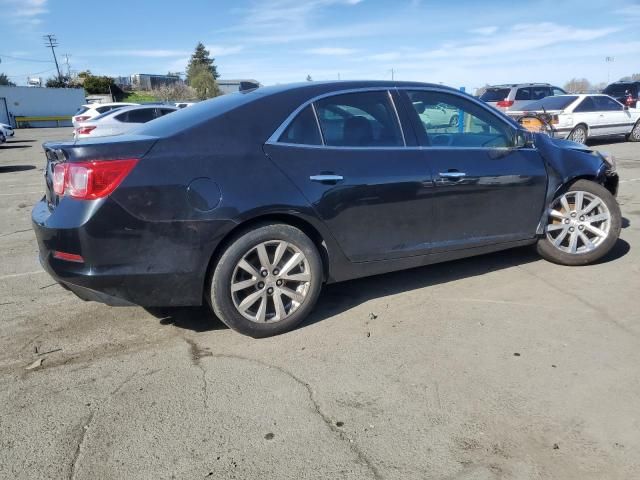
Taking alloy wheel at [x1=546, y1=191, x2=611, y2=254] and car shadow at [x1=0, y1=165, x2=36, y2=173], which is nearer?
alloy wheel at [x1=546, y1=191, x2=611, y2=254]

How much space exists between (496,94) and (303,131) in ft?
56.6

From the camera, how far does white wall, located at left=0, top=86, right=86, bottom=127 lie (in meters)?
47.0

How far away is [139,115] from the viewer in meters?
17.2

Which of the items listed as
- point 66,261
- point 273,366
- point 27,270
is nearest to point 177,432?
point 273,366

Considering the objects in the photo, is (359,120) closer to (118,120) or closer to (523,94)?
(118,120)

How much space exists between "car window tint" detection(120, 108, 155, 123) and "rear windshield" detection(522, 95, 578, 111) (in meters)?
11.8

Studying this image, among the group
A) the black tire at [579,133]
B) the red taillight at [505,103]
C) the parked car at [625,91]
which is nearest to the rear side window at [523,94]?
the red taillight at [505,103]

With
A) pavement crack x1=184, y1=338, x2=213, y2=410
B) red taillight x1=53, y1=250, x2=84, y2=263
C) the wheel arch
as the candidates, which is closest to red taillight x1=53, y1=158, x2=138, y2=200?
red taillight x1=53, y1=250, x2=84, y2=263

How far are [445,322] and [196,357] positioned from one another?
1727 millimetres

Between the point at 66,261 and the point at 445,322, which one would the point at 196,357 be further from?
the point at 445,322

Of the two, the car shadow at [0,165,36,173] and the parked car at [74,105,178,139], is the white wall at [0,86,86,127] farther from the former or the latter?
the car shadow at [0,165,36,173]

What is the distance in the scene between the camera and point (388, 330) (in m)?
3.62

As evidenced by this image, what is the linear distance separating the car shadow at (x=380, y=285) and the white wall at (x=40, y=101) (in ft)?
159

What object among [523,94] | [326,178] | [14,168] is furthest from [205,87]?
[326,178]
